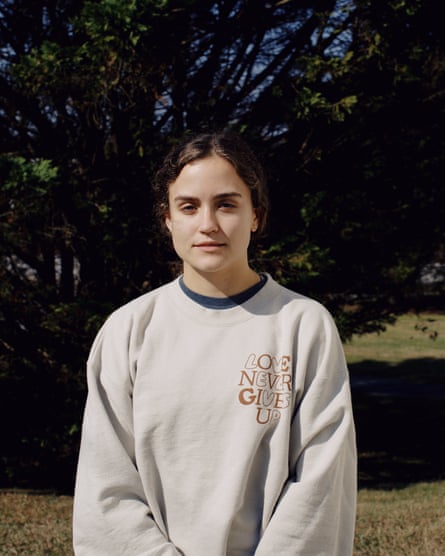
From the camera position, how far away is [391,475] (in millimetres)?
8594

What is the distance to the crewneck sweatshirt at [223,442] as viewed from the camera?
1.68 metres

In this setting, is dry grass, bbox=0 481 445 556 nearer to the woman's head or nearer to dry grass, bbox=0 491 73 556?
dry grass, bbox=0 491 73 556

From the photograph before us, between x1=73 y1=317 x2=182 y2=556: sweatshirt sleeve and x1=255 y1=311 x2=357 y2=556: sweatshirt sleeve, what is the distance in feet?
0.92

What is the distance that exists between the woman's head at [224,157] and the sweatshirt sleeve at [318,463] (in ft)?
1.27

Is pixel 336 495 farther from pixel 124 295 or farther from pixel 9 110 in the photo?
pixel 9 110

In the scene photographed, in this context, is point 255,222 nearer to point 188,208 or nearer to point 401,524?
point 188,208

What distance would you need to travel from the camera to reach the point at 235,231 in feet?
5.91

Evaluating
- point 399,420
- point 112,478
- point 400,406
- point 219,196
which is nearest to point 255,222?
point 219,196

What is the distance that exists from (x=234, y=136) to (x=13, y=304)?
502 cm

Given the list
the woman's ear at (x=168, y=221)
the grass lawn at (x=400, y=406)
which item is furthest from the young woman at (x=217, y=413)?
the grass lawn at (x=400, y=406)

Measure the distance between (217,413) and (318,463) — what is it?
26cm

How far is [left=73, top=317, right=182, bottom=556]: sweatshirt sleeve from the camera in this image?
1709mm

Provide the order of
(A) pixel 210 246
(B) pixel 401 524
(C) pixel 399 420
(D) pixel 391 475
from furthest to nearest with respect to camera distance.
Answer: (C) pixel 399 420 → (D) pixel 391 475 → (B) pixel 401 524 → (A) pixel 210 246

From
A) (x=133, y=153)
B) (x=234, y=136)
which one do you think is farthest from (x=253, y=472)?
(x=133, y=153)
